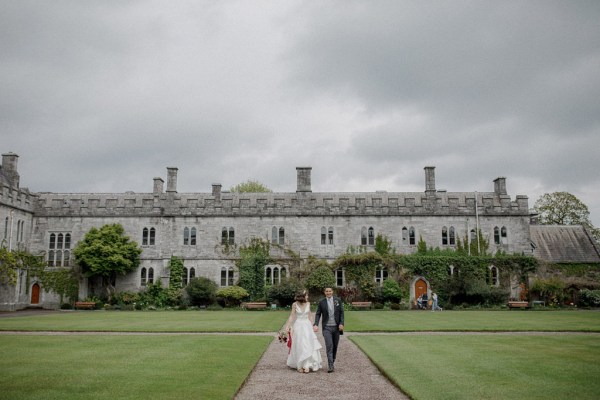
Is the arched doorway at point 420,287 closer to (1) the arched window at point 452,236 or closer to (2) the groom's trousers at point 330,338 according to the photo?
(1) the arched window at point 452,236

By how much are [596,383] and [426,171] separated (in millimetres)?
31805

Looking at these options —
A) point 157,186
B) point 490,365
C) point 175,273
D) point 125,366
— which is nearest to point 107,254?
point 175,273

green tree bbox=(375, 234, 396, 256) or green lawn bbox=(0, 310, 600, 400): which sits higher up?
green tree bbox=(375, 234, 396, 256)

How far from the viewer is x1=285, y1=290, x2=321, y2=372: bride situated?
11.3m

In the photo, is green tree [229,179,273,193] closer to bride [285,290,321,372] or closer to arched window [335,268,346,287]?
arched window [335,268,346,287]

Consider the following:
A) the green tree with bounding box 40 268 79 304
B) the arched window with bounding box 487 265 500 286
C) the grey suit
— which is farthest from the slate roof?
the green tree with bounding box 40 268 79 304

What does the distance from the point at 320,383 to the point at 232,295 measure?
2671 centimetres

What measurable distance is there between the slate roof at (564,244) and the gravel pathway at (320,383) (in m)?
33.0

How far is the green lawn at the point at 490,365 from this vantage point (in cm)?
898

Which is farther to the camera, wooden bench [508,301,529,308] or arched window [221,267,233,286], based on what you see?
arched window [221,267,233,286]

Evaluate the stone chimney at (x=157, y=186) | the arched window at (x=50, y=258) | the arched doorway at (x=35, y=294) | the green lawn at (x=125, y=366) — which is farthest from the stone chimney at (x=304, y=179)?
the green lawn at (x=125, y=366)

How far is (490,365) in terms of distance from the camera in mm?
11383

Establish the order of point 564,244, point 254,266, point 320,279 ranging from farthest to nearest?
point 564,244
point 254,266
point 320,279

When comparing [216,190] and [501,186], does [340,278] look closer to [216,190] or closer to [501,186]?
[216,190]
